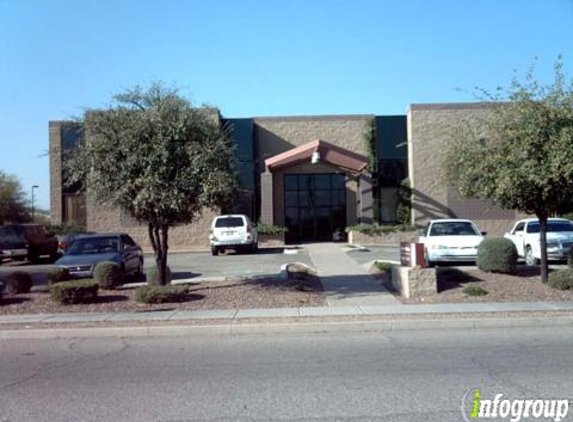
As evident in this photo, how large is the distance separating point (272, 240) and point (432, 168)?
1030 centimetres

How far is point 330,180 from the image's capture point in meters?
35.2

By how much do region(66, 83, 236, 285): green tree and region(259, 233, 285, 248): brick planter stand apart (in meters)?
18.2

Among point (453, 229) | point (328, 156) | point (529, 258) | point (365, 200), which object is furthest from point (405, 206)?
point (529, 258)

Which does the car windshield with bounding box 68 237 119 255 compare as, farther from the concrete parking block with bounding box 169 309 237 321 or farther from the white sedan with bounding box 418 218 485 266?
the white sedan with bounding box 418 218 485 266

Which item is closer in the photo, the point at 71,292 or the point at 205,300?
the point at 71,292

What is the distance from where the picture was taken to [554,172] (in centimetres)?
1195

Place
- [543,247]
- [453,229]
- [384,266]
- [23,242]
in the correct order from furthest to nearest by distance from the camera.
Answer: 1. [23,242]
2. [453,229]
3. [384,266]
4. [543,247]

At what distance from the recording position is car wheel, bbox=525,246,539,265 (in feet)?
59.7

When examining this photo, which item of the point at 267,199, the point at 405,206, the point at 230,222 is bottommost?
the point at 230,222

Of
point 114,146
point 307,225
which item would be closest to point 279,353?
point 114,146

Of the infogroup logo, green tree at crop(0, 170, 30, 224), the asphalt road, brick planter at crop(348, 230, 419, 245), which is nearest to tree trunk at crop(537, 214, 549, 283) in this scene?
the asphalt road

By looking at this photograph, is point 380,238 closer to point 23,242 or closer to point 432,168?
point 432,168

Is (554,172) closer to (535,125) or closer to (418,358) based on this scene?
(535,125)

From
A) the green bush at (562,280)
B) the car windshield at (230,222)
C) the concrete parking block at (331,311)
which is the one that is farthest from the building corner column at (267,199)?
the concrete parking block at (331,311)
